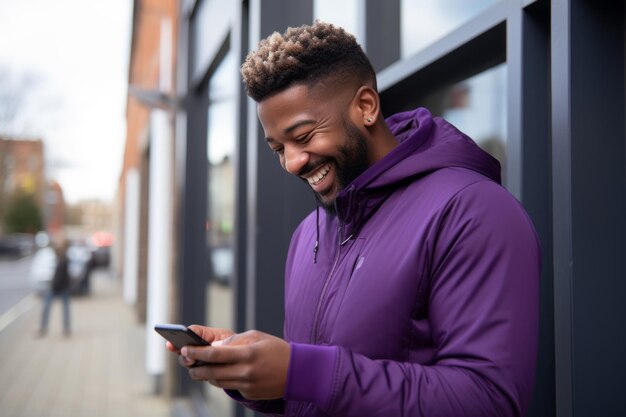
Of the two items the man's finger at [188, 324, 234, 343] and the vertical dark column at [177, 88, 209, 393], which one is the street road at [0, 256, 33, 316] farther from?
the man's finger at [188, 324, 234, 343]

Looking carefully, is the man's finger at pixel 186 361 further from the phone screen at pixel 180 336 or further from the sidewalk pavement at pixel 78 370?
the sidewalk pavement at pixel 78 370

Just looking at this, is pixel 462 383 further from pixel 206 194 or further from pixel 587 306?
pixel 206 194

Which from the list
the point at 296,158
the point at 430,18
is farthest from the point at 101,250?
the point at 296,158

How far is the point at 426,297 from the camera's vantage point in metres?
1.24

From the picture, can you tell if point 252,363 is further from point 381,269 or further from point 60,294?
point 60,294

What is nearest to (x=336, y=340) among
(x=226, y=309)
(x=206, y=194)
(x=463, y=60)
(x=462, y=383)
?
(x=462, y=383)

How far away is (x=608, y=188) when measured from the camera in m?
1.46

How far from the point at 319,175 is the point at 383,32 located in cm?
150

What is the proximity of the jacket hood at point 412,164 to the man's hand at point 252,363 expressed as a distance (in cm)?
46

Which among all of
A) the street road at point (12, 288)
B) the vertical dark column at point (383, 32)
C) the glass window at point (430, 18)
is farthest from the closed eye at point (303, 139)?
the street road at point (12, 288)

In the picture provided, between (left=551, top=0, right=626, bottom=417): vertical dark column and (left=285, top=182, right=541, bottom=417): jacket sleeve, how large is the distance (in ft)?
1.05

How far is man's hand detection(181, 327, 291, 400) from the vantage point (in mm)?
1114

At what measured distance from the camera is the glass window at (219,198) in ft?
17.7

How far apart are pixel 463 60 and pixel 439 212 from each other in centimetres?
109
